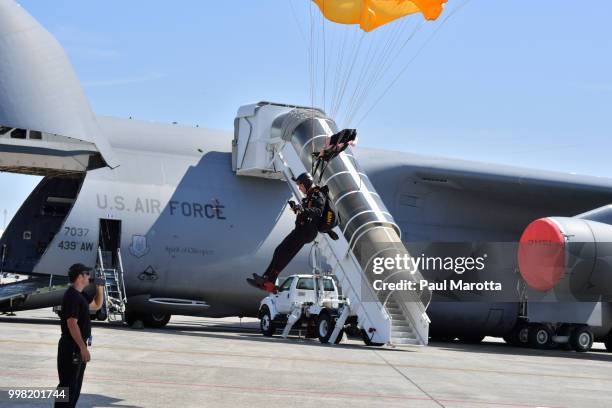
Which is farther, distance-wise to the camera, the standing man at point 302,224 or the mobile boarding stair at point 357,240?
the mobile boarding stair at point 357,240

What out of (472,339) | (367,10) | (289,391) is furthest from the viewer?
(472,339)

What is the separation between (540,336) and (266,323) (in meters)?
6.77

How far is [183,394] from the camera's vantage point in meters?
9.05

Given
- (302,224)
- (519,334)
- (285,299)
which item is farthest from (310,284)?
(302,224)

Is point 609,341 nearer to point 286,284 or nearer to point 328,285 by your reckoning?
point 328,285

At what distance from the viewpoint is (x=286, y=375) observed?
1141 centimetres

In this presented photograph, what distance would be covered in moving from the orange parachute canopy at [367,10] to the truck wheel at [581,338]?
1181 cm

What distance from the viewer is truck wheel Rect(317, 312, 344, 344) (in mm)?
18953

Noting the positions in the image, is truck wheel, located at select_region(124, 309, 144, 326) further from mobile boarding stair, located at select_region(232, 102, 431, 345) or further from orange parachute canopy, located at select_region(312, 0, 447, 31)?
orange parachute canopy, located at select_region(312, 0, 447, 31)


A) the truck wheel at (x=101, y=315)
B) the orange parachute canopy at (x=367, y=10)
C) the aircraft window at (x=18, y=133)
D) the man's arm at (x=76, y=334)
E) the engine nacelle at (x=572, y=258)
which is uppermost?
the orange parachute canopy at (x=367, y=10)

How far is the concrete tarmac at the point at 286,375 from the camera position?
9.23 meters

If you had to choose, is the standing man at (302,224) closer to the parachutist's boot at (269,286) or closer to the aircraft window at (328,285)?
the parachutist's boot at (269,286)

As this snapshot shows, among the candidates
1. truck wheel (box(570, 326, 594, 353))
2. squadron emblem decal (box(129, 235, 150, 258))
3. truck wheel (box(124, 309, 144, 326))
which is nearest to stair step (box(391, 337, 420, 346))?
truck wheel (box(570, 326, 594, 353))

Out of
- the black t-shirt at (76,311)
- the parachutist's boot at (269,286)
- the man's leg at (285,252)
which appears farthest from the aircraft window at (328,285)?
the black t-shirt at (76,311)
